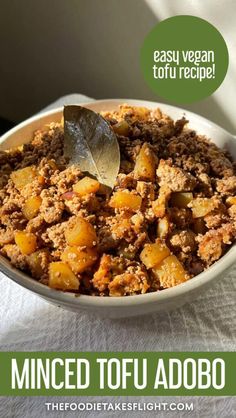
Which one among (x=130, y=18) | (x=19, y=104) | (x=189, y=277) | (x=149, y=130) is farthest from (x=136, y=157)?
(x=19, y=104)

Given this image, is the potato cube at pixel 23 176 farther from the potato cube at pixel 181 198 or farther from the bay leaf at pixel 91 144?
the potato cube at pixel 181 198

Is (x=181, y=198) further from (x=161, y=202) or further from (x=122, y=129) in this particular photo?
(x=122, y=129)

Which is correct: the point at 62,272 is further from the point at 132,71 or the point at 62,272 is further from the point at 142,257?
the point at 132,71

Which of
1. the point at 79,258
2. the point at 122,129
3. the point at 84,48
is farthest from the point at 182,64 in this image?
the point at 84,48

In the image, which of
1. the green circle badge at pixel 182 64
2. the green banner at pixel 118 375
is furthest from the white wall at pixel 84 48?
the green banner at pixel 118 375

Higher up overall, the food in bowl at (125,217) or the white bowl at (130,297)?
the food in bowl at (125,217)

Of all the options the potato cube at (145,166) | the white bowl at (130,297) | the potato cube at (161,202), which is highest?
the potato cube at (145,166)

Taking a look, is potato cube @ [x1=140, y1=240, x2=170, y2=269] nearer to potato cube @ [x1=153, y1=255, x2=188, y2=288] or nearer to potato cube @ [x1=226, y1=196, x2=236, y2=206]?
potato cube @ [x1=153, y1=255, x2=188, y2=288]

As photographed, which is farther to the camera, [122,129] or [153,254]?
[122,129]
